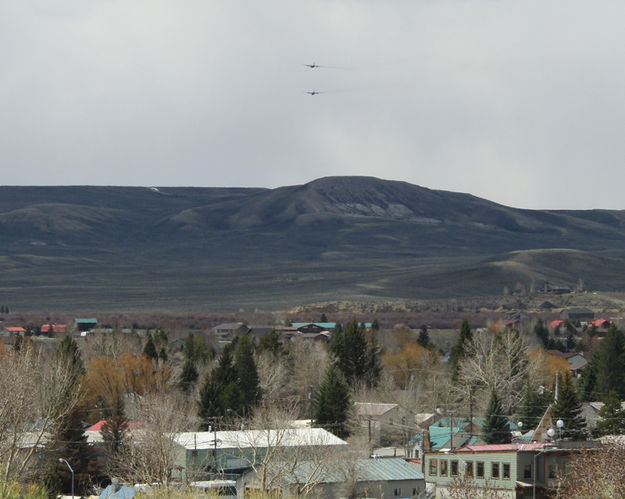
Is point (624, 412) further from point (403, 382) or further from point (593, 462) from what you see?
point (403, 382)

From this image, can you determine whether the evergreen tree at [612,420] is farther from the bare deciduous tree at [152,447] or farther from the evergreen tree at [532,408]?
the bare deciduous tree at [152,447]

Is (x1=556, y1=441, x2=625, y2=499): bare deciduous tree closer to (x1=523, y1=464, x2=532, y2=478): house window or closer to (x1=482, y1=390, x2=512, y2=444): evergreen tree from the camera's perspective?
(x1=523, y1=464, x2=532, y2=478): house window

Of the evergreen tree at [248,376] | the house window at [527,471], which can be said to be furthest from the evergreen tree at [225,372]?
the house window at [527,471]

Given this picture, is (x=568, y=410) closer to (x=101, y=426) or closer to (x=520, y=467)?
(x=520, y=467)

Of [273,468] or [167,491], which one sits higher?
[167,491]

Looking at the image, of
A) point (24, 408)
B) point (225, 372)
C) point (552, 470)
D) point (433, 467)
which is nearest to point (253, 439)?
point (433, 467)

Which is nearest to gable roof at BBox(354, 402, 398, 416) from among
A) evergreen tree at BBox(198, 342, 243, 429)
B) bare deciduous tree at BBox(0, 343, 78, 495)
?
evergreen tree at BBox(198, 342, 243, 429)

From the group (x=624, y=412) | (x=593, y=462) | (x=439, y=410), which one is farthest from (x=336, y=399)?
(x=593, y=462)
